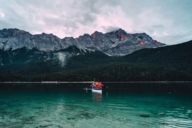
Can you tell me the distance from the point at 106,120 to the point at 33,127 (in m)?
17.8

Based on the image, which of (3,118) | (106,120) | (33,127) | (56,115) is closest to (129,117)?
(106,120)

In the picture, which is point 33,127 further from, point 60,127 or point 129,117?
point 129,117

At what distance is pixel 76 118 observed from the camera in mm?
69812

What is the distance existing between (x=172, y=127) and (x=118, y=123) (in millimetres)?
11789

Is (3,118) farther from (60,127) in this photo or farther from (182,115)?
(182,115)

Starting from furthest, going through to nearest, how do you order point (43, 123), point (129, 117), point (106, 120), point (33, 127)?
point (129, 117), point (106, 120), point (43, 123), point (33, 127)

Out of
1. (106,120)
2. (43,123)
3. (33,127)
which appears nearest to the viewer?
(33,127)

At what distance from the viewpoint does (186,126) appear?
59.8 meters

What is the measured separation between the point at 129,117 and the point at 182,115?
14.8 meters

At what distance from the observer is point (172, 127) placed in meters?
59.1

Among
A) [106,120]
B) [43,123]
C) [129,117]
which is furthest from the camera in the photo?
[129,117]

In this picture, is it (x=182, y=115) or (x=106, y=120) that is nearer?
(x=106, y=120)

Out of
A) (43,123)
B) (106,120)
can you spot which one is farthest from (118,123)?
(43,123)

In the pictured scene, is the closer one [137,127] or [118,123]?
[137,127]
